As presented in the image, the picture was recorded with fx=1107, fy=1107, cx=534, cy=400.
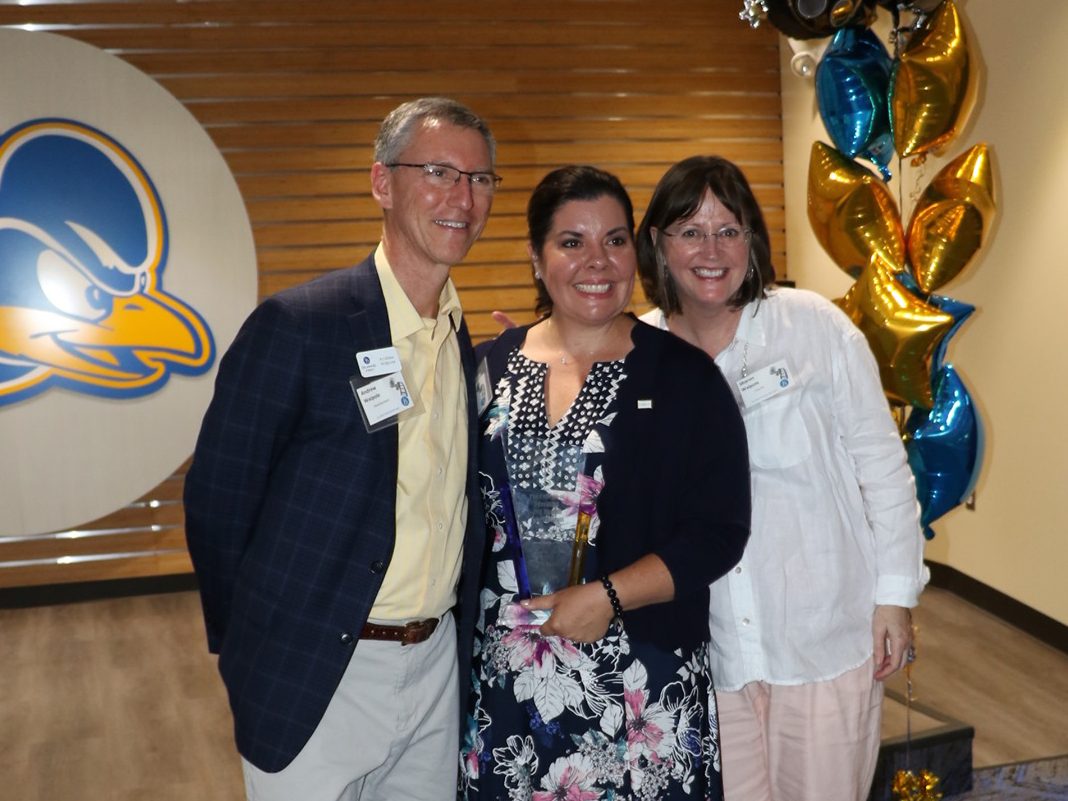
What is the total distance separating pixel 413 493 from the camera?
1962 millimetres

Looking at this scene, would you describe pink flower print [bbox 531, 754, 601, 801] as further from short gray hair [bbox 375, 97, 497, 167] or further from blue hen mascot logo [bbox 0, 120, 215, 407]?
blue hen mascot logo [bbox 0, 120, 215, 407]

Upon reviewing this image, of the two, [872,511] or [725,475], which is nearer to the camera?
[725,475]

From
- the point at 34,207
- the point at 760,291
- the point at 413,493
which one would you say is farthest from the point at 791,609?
the point at 34,207

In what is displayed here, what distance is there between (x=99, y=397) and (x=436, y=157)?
464 cm

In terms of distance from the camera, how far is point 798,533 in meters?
2.24

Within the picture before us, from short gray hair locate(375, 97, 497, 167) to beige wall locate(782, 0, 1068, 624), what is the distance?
310 cm

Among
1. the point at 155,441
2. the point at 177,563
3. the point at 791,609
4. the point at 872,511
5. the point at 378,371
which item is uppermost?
the point at 378,371

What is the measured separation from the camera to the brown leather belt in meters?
1.93

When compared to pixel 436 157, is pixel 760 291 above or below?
below

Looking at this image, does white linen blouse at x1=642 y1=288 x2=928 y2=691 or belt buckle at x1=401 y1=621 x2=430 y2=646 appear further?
white linen blouse at x1=642 y1=288 x2=928 y2=691

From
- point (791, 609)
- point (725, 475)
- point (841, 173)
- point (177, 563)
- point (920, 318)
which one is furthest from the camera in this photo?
point (177, 563)

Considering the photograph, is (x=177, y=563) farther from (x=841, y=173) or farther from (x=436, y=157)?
(x=436, y=157)

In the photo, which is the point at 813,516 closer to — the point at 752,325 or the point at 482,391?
the point at 752,325

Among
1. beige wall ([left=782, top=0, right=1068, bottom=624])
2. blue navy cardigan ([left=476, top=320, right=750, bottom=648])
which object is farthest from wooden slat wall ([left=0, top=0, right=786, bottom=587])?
blue navy cardigan ([left=476, top=320, right=750, bottom=648])
